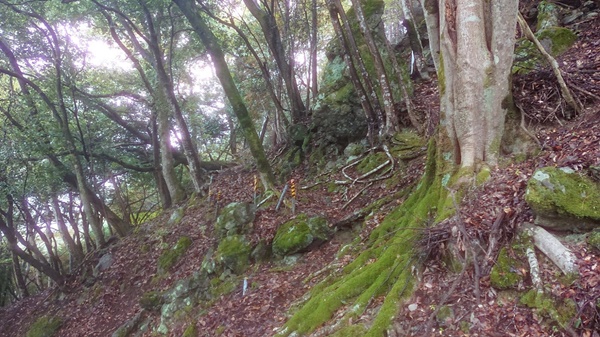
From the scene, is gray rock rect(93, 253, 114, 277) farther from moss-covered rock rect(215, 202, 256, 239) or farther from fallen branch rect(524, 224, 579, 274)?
fallen branch rect(524, 224, 579, 274)

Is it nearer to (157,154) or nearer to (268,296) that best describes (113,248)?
(157,154)

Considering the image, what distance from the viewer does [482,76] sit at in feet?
15.6

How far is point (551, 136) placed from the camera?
4.71 meters

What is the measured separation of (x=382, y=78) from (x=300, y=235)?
437 centimetres

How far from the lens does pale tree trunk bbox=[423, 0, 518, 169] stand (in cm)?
475

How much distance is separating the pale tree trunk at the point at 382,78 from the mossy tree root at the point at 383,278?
3.99 m

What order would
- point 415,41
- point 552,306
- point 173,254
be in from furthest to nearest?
point 415,41, point 173,254, point 552,306

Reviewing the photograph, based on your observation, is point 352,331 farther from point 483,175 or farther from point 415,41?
point 415,41

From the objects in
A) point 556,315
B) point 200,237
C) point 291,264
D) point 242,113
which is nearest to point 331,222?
point 291,264

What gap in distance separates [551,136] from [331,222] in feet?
15.8

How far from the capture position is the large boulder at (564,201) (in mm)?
3248

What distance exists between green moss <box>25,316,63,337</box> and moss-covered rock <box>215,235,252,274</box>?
6629 mm

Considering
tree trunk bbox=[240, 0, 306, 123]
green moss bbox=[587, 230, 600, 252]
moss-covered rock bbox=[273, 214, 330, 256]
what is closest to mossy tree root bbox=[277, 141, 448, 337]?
green moss bbox=[587, 230, 600, 252]

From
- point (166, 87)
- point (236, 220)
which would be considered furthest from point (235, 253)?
point (166, 87)
